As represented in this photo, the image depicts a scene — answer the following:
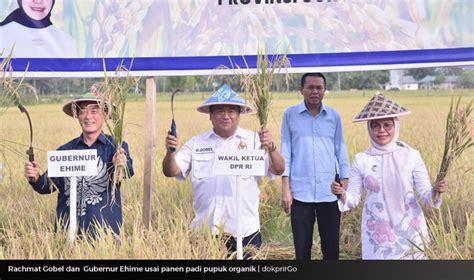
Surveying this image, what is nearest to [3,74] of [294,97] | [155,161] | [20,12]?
[20,12]

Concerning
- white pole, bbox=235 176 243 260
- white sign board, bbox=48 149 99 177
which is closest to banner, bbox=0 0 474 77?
white sign board, bbox=48 149 99 177

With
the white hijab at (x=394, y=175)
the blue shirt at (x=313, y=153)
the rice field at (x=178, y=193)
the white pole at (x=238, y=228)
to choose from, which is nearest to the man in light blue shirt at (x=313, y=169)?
the blue shirt at (x=313, y=153)

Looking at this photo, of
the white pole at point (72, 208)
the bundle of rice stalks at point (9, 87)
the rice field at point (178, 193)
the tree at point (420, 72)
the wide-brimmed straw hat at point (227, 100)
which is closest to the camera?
the white pole at point (72, 208)

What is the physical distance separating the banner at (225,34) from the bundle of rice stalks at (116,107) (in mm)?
280

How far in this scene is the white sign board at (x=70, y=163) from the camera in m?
3.47

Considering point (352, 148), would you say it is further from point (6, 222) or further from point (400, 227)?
point (6, 222)

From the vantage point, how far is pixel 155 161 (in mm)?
4047

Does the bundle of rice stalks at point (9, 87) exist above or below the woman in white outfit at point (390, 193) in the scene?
above

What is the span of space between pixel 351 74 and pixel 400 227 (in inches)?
44.7

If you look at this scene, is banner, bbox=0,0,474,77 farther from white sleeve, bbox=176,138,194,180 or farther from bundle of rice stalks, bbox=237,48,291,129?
white sleeve, bbox=176,138,194,180

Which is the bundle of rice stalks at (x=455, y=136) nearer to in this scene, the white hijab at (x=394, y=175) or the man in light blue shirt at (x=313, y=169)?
the white hijab at (x=394, y=175)

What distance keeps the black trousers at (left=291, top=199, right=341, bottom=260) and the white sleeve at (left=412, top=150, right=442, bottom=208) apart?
1.88 ft

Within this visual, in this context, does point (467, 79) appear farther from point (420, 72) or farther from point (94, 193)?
point (94, 193)

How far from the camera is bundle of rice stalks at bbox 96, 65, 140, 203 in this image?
3.53m
